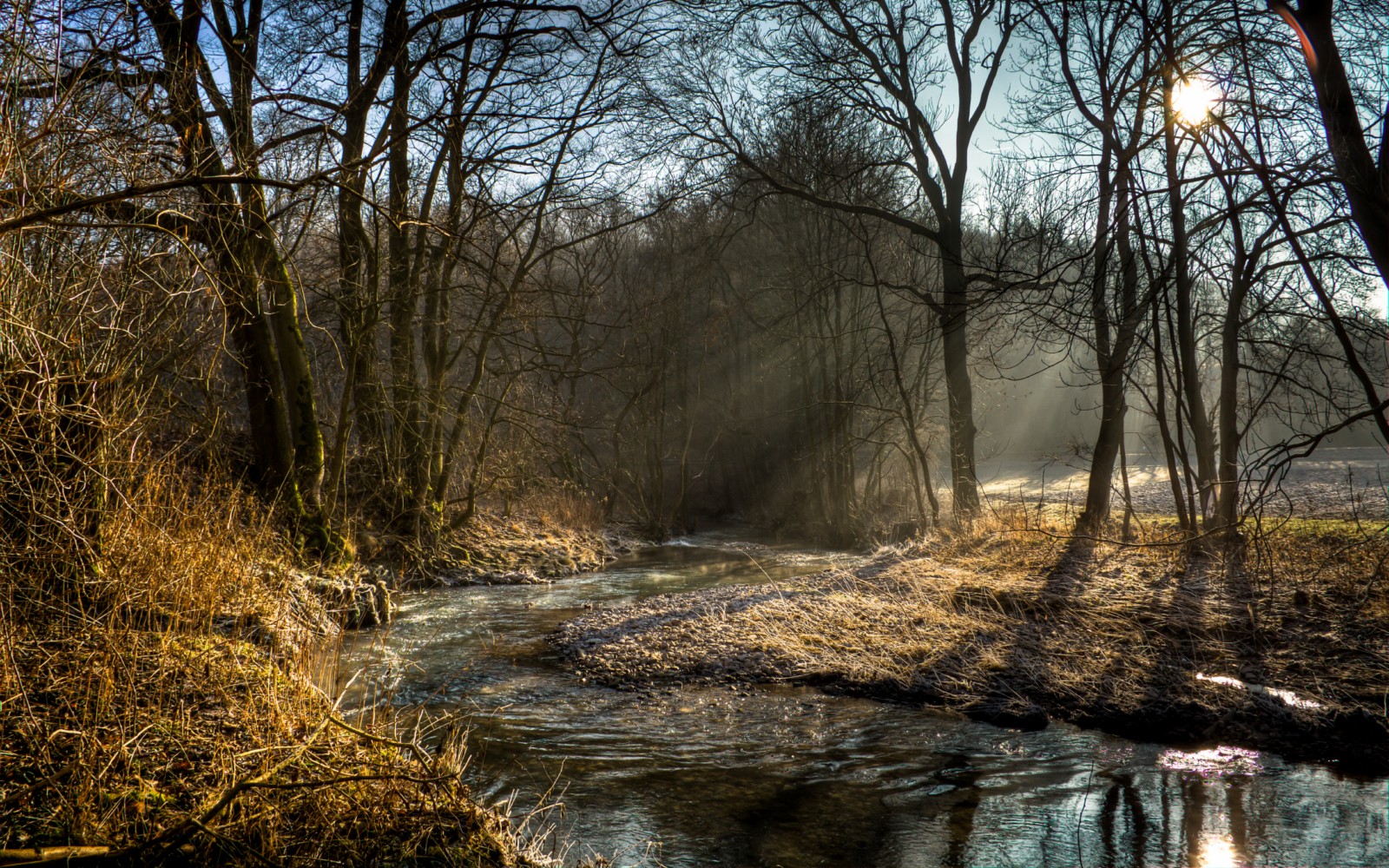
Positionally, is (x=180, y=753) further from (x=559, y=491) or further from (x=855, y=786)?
(x=559, y=491)

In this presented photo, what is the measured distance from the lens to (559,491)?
64.6ft

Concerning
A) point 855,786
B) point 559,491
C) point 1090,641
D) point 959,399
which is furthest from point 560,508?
point 855,786

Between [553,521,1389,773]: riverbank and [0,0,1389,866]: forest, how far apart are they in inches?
2.0

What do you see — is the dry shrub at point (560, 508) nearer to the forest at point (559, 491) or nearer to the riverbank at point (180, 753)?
the forest at point (559, 491)

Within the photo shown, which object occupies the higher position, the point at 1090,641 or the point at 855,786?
the point at 1090,641

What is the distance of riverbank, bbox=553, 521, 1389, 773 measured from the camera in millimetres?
6230

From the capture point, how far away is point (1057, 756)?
227 inches

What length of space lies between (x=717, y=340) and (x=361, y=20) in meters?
13.2

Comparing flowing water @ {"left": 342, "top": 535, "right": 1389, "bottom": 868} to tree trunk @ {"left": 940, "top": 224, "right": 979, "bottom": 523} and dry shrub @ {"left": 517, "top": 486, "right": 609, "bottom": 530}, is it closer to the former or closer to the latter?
tree trunk @ {"left": 940, "top": 224, "right": 979, "bottom": 523}

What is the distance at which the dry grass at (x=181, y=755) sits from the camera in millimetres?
3588

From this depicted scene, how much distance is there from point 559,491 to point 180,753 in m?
15.4

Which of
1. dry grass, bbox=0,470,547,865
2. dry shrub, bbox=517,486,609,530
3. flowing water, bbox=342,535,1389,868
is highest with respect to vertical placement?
dry shrub, bbox=517,486,609,530

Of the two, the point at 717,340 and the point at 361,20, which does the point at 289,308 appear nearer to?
the point at 361,20

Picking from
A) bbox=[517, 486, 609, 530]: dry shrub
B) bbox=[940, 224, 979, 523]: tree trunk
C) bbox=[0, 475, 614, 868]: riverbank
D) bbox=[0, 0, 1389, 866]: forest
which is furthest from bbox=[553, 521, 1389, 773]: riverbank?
bbox=[517, 486, 609, 530]: dry shrub
